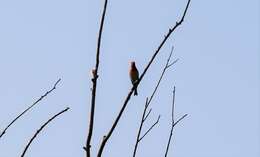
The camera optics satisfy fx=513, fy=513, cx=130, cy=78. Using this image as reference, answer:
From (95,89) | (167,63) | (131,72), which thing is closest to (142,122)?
(167,63)

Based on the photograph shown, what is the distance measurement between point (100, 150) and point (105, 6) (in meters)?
1.15

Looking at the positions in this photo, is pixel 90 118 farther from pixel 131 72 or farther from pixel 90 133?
pixel 131 72

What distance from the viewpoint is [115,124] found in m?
3.65

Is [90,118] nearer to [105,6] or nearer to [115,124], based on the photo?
[115,124]

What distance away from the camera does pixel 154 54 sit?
4.00 meters

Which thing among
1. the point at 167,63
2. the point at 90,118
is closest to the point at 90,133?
the point at 90,118

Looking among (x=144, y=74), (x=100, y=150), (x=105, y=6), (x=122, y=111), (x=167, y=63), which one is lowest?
(x=100, y=150)

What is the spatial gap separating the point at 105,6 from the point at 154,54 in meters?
0.53

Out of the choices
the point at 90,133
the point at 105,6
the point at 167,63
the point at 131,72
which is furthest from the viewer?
the point at 131,72

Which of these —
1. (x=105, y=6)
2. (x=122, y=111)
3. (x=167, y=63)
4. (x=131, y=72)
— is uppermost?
(x=131, y=72)

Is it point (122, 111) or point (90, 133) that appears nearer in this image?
point (90, 133)

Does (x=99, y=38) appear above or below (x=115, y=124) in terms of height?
above

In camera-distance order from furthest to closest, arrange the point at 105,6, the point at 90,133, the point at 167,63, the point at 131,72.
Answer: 1. the point at 131,72
2. the point at 167,63
3. the point at 105,6
4. the point at 90,133

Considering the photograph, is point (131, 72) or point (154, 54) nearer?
point (154, 54)
